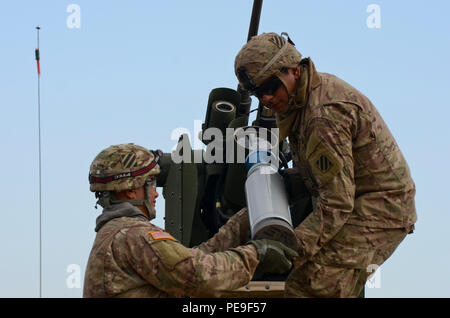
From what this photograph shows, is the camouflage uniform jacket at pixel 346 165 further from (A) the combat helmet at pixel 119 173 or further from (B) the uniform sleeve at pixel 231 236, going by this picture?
(A) the combat helmet at pixel 119 173

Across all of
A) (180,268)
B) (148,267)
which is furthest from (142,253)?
(180,268)

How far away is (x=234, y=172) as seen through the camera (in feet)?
29.4

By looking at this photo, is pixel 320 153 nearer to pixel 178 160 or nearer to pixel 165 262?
pixel 165 262

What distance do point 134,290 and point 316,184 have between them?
1690 mm

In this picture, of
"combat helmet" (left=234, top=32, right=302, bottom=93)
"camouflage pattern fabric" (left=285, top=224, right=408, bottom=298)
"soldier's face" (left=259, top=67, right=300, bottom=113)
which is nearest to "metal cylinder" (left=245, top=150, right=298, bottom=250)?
"camouflage pattern fabric" (left=285, top=224, right=408, bottom=298)

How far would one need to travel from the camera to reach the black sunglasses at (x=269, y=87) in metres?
6.14

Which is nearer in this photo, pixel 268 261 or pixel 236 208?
pixel 268 261

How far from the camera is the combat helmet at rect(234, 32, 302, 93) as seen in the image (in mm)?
6109

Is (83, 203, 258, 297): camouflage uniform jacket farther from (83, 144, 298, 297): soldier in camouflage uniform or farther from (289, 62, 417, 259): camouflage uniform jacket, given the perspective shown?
(289, 62, 417, 259): camouflage uniform jacket

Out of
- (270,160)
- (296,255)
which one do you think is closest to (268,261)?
(296,255)

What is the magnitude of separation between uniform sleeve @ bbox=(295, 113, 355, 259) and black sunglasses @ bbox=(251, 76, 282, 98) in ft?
1.32

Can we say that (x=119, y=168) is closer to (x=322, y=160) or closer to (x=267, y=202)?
(x=267, y=202)

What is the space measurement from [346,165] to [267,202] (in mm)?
642

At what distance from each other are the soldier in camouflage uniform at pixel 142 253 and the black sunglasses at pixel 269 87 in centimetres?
95
